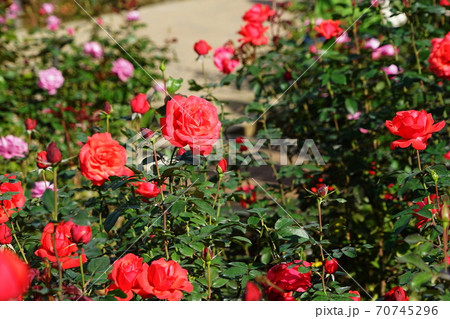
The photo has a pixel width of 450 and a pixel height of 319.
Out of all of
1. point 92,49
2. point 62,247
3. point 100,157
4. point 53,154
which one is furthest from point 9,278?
point 92,49

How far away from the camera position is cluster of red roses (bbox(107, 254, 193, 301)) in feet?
3.27

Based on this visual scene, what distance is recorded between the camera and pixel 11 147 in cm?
196

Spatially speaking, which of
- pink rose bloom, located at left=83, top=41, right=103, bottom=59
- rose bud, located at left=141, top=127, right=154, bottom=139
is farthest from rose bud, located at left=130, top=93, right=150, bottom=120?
pink rose bloom, located at left=83, top=41, right=103, bottom=59

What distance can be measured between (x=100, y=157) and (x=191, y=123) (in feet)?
0.69

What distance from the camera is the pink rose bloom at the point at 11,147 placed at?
1.94 meters

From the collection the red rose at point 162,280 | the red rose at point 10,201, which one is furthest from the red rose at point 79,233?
the red rose at point 10,201

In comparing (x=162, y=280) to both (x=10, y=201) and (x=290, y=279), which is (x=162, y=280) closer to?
(x=290, y=279)

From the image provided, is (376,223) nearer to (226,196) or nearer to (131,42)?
(226,196)

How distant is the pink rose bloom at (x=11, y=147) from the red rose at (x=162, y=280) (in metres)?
1.12

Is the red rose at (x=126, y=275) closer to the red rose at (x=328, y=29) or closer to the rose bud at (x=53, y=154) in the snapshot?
the rose bud at (x=53, y=154)

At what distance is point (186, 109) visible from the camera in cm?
117

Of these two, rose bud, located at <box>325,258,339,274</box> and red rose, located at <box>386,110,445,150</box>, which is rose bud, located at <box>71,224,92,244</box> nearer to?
rose bud, located at <box>325,258,339,274</box>
